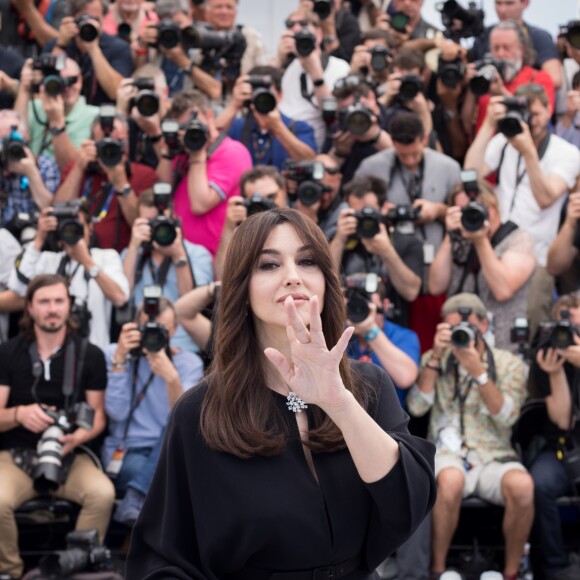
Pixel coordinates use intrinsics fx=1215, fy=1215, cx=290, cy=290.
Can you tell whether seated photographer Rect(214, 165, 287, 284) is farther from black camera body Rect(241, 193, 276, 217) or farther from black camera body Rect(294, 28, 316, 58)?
black camera body Rect(294, 28, 316, 58)

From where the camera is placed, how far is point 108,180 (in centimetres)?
766

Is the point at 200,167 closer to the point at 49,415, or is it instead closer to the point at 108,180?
the point at 108,180

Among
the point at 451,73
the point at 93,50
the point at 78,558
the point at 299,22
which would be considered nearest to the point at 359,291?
the point at 78,558

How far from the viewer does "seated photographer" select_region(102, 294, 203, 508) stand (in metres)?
6.52

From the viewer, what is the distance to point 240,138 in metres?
8.02

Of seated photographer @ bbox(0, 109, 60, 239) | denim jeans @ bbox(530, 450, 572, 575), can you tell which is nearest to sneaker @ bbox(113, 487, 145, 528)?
seated photographer @ bbox(0, 109, 60, 239)

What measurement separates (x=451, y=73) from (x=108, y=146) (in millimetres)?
2413

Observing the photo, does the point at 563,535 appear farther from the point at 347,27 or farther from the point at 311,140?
the point at 347,27

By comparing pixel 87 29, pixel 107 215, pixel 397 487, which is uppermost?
pixel 87 29

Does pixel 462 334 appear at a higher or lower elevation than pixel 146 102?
lower

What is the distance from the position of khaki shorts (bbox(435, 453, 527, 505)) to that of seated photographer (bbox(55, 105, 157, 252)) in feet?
8.19

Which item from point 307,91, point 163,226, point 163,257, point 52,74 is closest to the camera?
point 163,226

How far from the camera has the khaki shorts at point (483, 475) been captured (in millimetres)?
6281

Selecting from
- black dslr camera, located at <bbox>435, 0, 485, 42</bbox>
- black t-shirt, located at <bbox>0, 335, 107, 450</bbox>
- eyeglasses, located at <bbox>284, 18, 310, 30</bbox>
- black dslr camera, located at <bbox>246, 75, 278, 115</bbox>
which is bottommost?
black t-shirt, located at <bbox>0, 335, 107, 450</bbox>
